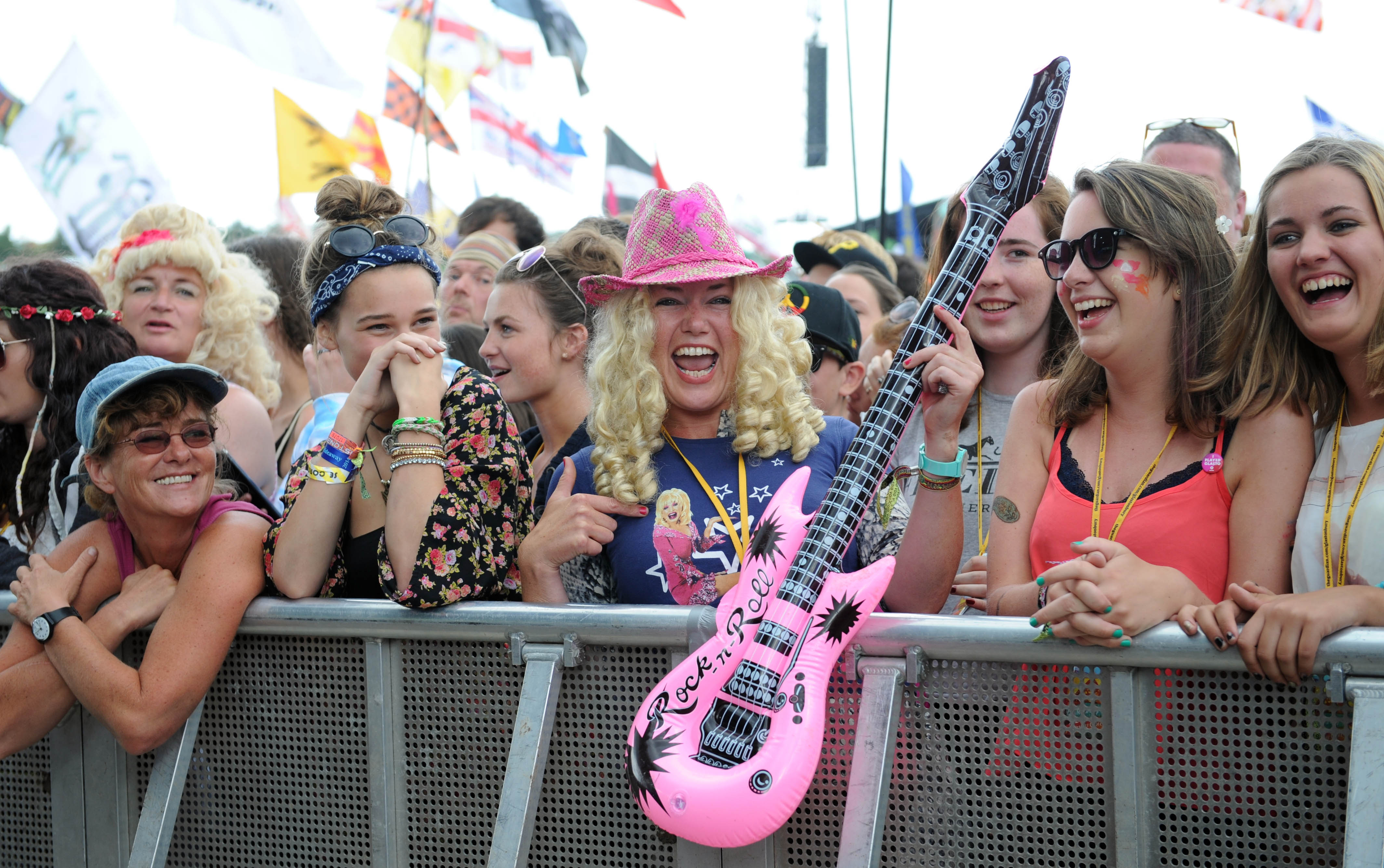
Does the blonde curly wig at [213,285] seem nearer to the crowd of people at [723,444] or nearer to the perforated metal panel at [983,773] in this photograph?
the crowd of people at [723,444]

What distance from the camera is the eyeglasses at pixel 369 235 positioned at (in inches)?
112

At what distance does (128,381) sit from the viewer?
271 cm

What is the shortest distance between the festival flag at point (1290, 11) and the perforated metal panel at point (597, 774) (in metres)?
6.69

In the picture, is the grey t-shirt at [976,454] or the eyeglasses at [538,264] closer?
the grey t-shirt at [976,454]

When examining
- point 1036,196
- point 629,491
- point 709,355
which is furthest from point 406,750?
point 1036,196

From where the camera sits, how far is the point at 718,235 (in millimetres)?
2758

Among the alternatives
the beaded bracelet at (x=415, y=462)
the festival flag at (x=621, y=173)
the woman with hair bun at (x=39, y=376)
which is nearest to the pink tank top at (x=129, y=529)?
the beaded bracelet at (x=415, y=462)

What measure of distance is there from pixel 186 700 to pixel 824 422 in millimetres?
1650

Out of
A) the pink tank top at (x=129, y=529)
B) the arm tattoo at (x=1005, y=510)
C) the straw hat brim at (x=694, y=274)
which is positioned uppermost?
the straw hat brim at (x=694, y=274)

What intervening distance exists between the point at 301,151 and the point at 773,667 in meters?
8.90

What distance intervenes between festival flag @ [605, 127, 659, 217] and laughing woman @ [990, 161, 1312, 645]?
1227 centimetres

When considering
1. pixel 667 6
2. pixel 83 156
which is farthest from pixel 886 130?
pixel 83 156

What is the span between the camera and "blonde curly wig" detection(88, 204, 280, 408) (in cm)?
425

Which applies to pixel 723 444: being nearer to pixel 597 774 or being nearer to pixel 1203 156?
pixel 597 774
